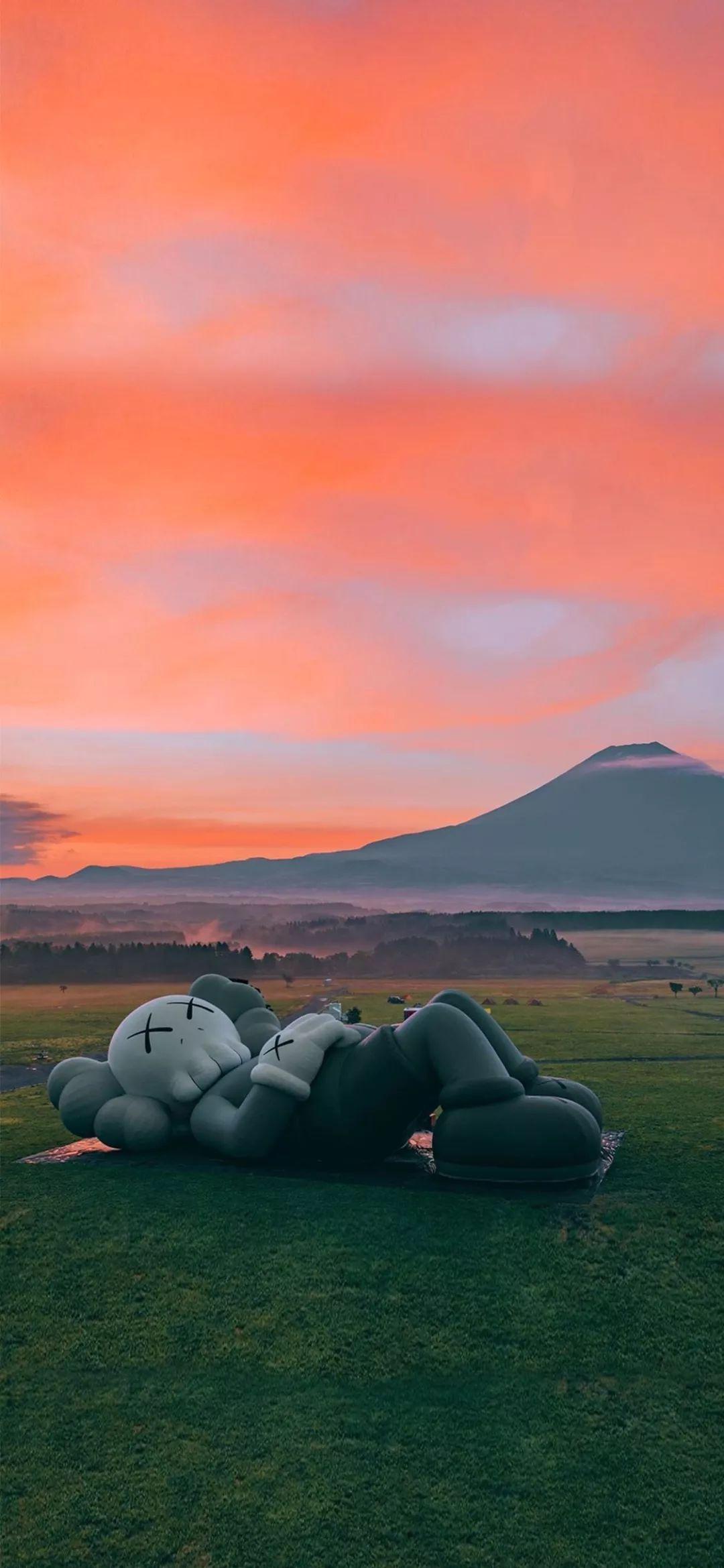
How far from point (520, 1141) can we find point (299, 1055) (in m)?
1.96

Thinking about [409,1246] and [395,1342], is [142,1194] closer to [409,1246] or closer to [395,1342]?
[409,1246]

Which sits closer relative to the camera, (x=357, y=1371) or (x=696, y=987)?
(x=357, y=1371)

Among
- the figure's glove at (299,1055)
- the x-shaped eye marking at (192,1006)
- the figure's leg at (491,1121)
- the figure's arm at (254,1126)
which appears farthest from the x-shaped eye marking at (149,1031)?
the figure's leg at (491,1121)

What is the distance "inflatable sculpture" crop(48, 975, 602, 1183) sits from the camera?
865 centimetres

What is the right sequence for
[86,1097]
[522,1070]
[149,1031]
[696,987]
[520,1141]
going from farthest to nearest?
[696,987] < [86,1097] < [149,1031] < [522,1070] < [520,1141]

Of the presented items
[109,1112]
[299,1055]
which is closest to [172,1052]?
[109,1112]

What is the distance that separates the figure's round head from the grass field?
68 centimetres

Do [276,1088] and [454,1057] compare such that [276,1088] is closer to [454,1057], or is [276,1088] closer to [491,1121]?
[454,1057]

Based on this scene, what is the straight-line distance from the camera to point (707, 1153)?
393 inches

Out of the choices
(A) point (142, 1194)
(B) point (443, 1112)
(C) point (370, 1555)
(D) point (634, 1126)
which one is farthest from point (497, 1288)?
(D) point (634, 1126)

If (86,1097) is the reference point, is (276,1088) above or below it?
above

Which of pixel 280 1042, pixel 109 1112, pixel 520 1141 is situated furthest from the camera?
pixel 109 1112

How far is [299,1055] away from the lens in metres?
9.27

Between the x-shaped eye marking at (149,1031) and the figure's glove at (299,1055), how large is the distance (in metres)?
1.14
